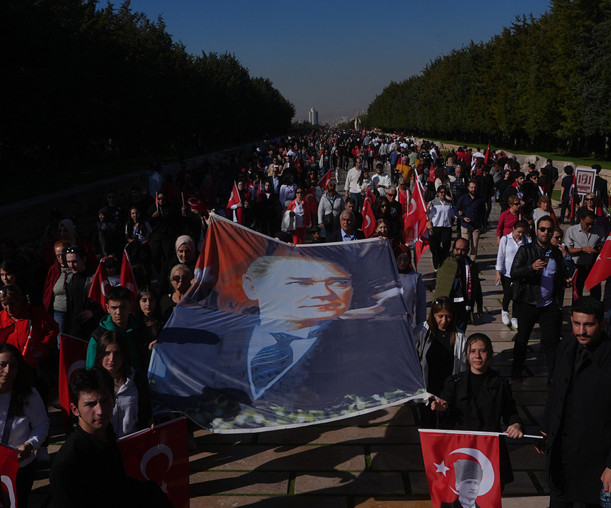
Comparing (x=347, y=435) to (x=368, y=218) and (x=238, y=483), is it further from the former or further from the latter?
(x=368, y=218)

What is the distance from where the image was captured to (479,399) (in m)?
4.51

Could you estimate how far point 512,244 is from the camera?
8.98 m

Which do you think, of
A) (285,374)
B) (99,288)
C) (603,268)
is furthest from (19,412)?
(603,268)

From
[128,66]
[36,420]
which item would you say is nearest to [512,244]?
[36,420]

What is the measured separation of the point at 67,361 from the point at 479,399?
337 centimetres

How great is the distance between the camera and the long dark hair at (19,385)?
434cm

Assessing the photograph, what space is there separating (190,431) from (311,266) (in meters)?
2.05

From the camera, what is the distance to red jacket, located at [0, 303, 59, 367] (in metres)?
5.60

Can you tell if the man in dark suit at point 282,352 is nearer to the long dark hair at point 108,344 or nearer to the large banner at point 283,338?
the large banner at point 283,338

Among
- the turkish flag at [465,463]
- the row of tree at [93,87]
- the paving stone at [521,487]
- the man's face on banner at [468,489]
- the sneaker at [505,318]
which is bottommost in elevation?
the paving stone at [521,487]

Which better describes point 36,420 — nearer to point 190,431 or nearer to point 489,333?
point 190,431

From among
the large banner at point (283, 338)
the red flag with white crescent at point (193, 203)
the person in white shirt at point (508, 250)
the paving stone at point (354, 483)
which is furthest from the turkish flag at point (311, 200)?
the paving stone at point (354, 483)

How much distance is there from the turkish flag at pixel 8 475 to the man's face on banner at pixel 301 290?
268 cm

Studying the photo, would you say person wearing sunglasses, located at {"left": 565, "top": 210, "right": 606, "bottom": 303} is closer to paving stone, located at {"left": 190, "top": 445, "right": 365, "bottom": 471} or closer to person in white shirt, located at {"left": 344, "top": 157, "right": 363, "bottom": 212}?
paving stone, located at {"left": 190, "top": 445, "right": 365, "bottom": 471}
